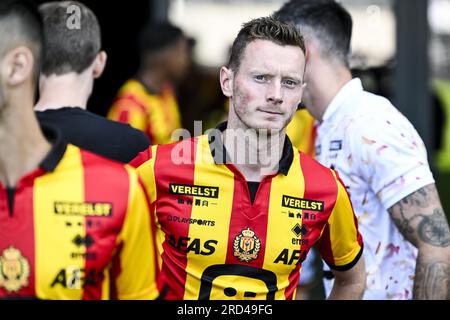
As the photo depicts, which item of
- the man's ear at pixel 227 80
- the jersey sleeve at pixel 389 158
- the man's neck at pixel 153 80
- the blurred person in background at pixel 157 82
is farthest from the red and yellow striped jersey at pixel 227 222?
the man's neck at pixel 153 80

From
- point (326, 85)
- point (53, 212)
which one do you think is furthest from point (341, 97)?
point (53, 212)

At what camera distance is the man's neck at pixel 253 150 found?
2990 mm

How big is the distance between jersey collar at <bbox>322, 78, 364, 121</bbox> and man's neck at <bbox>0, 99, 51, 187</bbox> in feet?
5.18

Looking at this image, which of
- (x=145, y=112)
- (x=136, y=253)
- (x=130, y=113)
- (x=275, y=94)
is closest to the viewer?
(x=136, y=253)

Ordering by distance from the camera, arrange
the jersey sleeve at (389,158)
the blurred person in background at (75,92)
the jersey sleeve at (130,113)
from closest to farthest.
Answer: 1. the blurred person in background at (75,92)
2. the jersey sleeve at (389,158)
3. the jersey sleeve at (130,113)

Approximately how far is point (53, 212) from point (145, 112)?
3841 mm

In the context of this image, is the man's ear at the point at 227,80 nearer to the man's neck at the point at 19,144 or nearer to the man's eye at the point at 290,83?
the man's eye at the point at 290,83

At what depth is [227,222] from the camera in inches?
116

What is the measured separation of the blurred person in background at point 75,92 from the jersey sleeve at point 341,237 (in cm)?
80

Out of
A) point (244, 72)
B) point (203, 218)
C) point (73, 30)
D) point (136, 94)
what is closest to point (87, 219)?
point (203, 218)

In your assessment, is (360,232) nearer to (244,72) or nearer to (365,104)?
(365,104)

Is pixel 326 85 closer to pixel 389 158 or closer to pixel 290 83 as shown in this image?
pixel 389 158

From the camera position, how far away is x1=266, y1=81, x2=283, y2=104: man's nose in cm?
290

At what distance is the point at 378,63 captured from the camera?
701 cm
